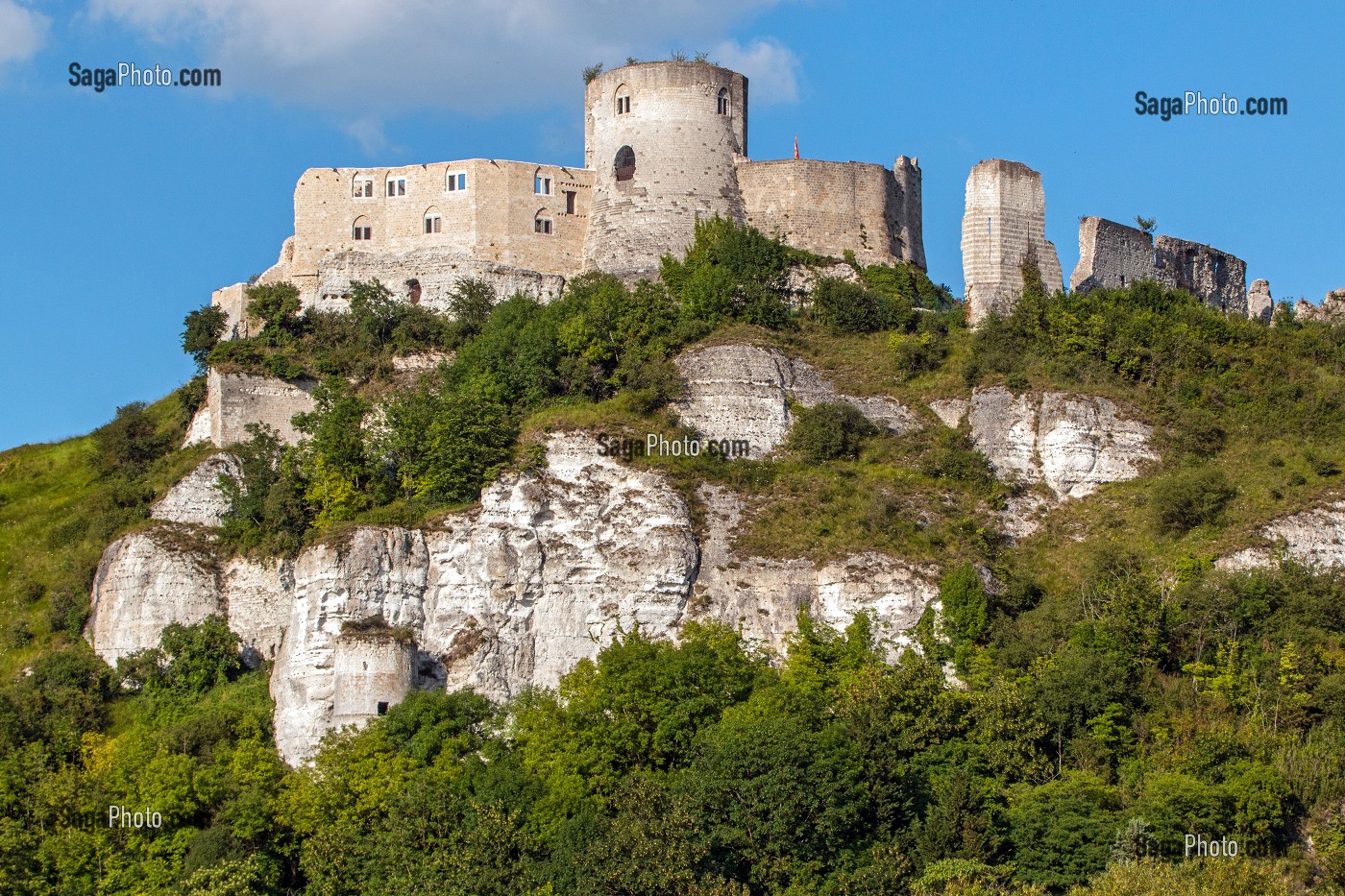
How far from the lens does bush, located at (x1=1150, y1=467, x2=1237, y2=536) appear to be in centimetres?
5359

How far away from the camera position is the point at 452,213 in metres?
67.6

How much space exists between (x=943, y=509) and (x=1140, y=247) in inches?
662

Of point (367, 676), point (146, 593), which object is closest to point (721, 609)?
point (367, 676)

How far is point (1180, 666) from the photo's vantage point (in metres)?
50.2

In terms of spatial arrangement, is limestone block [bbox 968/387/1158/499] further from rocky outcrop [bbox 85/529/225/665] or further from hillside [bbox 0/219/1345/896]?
rocky outcrop [bbox 85/529/225/665]

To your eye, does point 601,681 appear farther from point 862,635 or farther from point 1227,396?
point 1227,396

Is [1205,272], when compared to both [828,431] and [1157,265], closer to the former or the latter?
[1157,265]

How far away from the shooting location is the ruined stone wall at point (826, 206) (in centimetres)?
6706

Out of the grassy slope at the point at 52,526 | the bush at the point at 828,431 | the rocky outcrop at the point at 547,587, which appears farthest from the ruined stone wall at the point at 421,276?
the rocky outcrop at the point at 547,587

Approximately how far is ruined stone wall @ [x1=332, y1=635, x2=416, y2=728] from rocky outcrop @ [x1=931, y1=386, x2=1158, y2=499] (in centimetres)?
1664

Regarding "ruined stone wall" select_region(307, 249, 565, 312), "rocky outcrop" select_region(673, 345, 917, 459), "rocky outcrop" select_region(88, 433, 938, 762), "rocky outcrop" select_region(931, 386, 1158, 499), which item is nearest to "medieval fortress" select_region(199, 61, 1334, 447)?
"ruined stone wall" select_region(307, 249, 565, 312)

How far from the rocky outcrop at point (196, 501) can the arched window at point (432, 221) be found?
12.0 meters

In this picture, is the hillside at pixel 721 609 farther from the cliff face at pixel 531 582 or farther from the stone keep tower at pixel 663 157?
the stone keep tower at pixel 663 157

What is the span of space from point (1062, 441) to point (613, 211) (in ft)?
56.2
